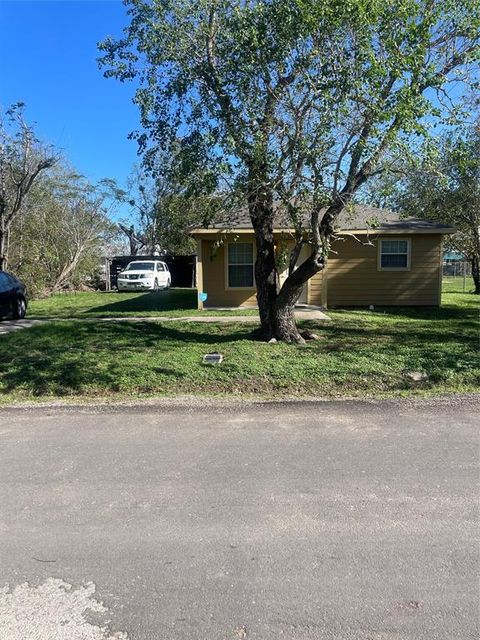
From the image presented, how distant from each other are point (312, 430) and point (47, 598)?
322cm

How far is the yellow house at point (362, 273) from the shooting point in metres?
15.9

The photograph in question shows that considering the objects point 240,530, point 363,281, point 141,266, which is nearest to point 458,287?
point 363,281

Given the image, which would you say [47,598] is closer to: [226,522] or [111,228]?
[226,522]

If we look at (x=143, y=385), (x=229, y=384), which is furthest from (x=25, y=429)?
(x=229, y=384)

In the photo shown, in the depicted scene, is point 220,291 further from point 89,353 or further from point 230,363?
point 230,363

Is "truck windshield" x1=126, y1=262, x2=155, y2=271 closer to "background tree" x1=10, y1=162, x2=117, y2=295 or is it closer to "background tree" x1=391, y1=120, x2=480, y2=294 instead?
"background tree" x1=10, y1=162, x2=117, y2=295

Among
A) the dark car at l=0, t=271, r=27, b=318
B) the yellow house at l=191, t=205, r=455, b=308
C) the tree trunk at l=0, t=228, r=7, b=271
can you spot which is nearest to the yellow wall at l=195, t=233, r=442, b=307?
the yellow house at l=191, t=205, r=455, b=308

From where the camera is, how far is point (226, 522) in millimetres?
3564

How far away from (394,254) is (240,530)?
552 inches

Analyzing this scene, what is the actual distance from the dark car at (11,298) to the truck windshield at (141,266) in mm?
12945

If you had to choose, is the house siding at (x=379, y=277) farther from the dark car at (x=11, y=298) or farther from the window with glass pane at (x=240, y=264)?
the dark car at (x=11, y=298)

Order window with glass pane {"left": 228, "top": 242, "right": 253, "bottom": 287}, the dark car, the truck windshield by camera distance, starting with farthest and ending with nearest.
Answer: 1. the truck windshield
2. window with glass pane {"left": 228, "top": 242, "right": 253, "bottom": 287}
3. the dark car

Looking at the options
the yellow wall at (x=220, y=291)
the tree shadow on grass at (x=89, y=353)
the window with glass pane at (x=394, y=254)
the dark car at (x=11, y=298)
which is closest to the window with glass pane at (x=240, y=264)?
the yellow wall at (x=220, y=291)

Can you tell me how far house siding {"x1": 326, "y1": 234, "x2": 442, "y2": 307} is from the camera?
635 inches
